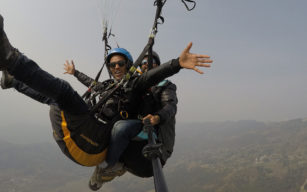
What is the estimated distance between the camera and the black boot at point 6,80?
10.2 ft

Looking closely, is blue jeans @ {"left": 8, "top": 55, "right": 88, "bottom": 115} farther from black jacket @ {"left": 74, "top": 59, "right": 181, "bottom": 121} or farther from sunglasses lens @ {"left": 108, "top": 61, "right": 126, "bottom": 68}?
sunglasses lens @ {"left": 108, "top": 61, "right": 126, "bottom": 68}

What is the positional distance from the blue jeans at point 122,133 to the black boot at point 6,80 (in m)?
1.75

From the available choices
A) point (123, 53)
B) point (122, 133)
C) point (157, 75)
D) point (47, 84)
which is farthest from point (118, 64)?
point (47, 84)

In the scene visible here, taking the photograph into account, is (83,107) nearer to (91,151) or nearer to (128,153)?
(91,151)

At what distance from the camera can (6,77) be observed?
10.3 ft

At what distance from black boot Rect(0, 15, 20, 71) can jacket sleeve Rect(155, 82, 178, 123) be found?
239cm

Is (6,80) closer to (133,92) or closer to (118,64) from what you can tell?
(133,92)

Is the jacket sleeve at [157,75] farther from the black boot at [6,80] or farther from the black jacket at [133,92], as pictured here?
the black boot at [6,80]

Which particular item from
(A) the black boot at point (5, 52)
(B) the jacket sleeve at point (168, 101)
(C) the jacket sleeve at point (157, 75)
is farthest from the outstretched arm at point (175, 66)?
(A) the black boot at point (5, 52)

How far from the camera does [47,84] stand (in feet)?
9.46

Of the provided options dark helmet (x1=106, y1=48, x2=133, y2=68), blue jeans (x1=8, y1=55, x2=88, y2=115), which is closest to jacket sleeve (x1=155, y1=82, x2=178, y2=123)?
dark helmet (x1=106, y1=48, x2=133, y2=68)

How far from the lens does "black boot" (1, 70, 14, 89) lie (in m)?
3.11

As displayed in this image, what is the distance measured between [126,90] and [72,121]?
1.07m

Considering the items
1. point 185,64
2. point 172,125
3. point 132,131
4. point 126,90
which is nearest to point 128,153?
point 132,131
